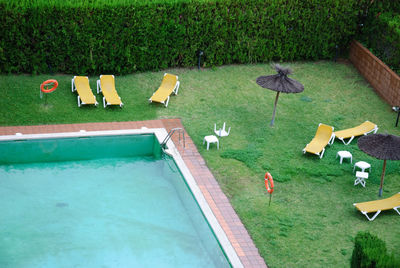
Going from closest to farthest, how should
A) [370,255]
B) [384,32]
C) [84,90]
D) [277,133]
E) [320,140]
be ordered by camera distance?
[370,255] → [320,140] → [277,133] → [84,90] → [384,32]

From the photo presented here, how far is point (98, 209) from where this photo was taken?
557 inches

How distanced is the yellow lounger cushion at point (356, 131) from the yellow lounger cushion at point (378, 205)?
3239mm

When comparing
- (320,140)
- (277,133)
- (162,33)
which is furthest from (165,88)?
(320,140)

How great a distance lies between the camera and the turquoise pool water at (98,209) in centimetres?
1258

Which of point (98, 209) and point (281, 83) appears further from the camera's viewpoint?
point (281, 83)

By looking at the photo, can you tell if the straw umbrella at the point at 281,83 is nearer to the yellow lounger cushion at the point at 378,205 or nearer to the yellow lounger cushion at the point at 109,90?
the yellow lounger cushion at the point at 378,205

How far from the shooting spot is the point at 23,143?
1614 centimetres

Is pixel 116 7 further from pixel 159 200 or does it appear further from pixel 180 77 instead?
pixel 159 200

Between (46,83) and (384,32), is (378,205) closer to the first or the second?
(384,32)

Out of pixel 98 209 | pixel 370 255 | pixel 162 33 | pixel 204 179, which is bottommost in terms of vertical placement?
pixel 98 209

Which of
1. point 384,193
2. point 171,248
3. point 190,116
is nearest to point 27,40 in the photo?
point 190,116

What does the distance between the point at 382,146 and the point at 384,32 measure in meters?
8.36

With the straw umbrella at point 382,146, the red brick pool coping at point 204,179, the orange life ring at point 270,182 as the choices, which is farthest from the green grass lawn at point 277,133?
the straw umbrella at point 382,146

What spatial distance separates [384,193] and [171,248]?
5726mm
